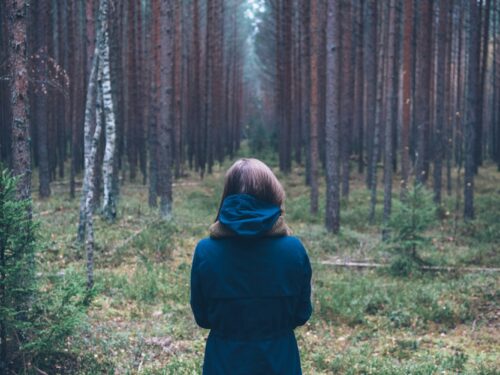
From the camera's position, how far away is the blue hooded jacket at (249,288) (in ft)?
9.14

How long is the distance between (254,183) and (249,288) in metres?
0.50

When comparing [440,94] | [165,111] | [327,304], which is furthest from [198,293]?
[440,94]

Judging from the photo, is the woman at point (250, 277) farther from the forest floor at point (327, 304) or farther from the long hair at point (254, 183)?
the forest floor at point (327, 304)

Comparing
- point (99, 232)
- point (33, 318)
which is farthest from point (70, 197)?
point (33, 318)

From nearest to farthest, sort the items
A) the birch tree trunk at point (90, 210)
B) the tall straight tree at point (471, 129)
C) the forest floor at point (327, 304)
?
the forest floor at point (327, 304) < the birch tree trunk at point (90, 210) < the tall straight tree at point (471, 129)

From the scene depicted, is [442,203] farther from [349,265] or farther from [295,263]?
[295,263]

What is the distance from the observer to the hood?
107 inches

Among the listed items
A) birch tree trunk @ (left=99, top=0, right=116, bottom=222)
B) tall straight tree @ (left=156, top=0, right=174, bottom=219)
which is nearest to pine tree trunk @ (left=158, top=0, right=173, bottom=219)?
tall straight tree @ (left=156, top=0, right=174, bottom=219)

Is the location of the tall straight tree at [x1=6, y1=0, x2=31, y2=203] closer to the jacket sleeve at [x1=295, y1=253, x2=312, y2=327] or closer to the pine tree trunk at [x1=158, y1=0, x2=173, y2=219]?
the jacket sleeve at [x1=295, y1=253, x2=312, y2=327]

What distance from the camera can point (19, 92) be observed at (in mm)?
6371

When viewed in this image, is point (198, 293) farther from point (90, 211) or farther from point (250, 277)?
point (90, 211)

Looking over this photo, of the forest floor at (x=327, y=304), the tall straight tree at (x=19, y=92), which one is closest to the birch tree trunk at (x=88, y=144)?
the forest floor at (x=327, y=304)

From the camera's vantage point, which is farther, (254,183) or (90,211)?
(90,211)

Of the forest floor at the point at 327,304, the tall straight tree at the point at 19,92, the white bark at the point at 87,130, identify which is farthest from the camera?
the white bark at the point at 87,130
